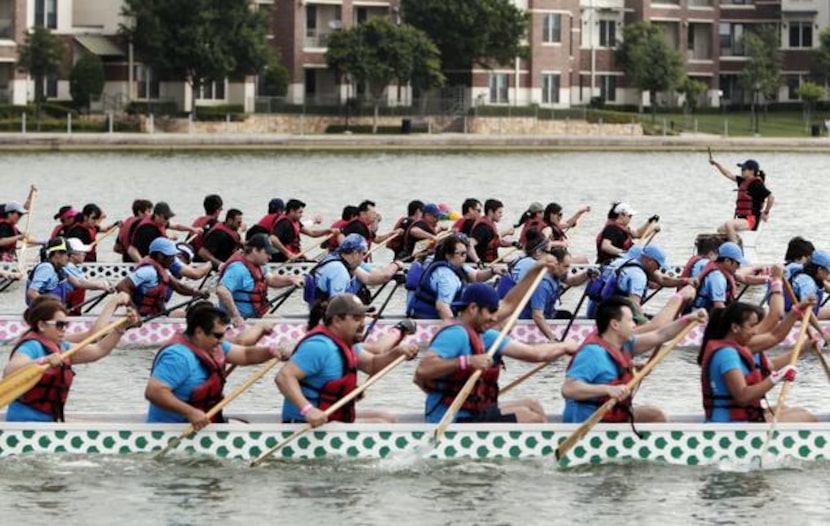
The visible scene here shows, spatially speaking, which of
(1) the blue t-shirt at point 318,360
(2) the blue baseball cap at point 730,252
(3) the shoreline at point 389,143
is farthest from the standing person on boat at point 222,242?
(3) the shoreline at point 389,143

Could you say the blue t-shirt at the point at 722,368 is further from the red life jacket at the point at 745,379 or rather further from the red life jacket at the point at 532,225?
the red life jacket at the point at 532,225

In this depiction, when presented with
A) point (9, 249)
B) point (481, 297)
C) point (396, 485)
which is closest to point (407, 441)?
point (396, 485)

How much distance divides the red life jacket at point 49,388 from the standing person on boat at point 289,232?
15179 millimetres

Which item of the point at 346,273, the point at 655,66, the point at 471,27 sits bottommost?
the point at 346,273

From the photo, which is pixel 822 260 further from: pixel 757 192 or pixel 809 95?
pixel 809 95

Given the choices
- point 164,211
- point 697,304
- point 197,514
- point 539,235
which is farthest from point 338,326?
point 164,211

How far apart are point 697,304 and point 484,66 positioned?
7856cm

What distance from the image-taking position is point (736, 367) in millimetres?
17078

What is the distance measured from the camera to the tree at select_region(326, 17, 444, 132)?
94500 millimetres

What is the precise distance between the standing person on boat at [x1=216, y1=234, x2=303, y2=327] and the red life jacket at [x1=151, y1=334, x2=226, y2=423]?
22.2 feet

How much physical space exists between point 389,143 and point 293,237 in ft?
178

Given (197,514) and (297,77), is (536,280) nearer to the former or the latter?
(197,514)

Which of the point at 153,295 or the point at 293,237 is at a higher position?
the point at 293,237

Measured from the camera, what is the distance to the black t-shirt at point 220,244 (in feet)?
101
